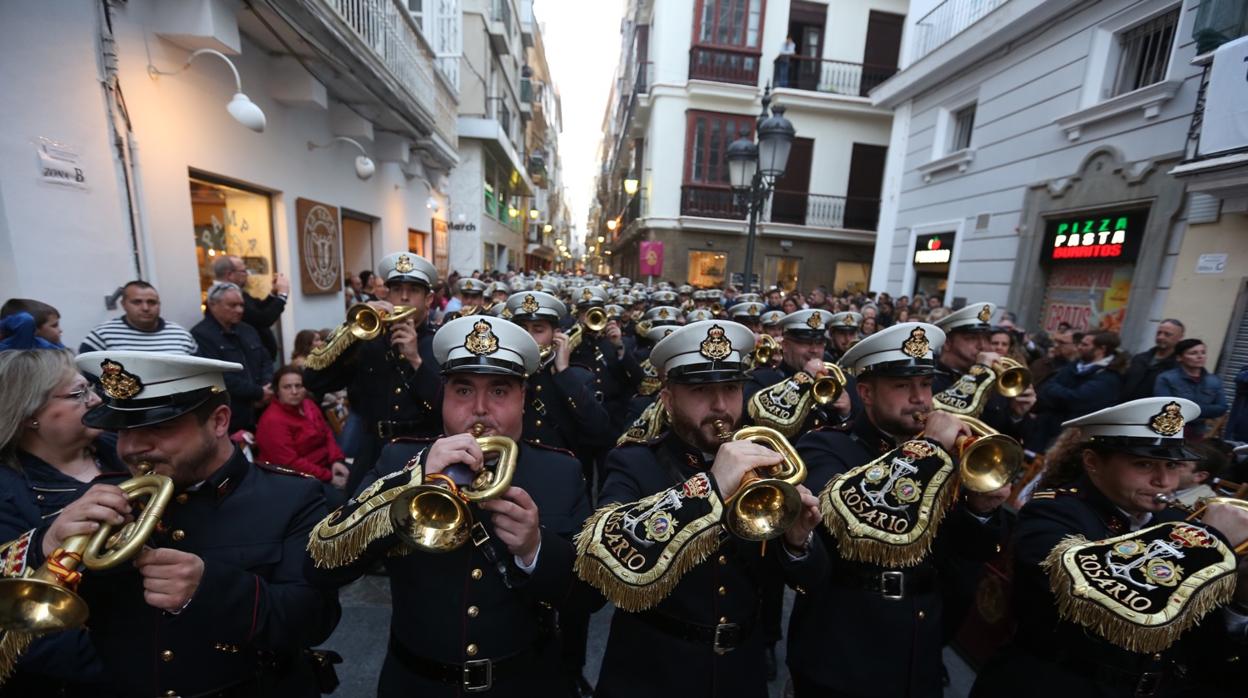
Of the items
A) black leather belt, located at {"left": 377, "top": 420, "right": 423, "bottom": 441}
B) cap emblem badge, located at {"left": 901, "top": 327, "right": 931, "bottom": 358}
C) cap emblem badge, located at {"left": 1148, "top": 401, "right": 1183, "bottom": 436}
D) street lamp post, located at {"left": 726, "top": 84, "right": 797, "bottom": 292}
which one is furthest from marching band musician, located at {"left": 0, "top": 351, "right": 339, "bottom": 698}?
street lamp post, located at {"left": 726, "top": 84, "right": 797, "bottom": 292}

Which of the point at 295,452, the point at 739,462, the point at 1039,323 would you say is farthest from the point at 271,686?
the point at 1039,323

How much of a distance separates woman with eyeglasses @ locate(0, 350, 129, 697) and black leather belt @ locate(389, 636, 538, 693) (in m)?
1.01

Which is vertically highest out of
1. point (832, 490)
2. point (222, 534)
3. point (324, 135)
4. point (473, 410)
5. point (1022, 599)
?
point (324, 135)

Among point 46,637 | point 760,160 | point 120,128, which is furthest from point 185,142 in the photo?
point 760,160

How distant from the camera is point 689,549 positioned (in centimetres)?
170

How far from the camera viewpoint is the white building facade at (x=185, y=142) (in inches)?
171

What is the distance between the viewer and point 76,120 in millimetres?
4602

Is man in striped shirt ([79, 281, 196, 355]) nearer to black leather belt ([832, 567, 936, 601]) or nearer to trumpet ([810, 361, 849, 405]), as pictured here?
trumpet ([810, 361, 849, 405])

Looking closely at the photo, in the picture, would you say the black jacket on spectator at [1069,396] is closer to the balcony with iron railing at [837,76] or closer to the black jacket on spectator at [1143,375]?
the black jacket on spectator at [1143,375]

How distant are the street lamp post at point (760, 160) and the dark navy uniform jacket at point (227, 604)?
7275 millimetres

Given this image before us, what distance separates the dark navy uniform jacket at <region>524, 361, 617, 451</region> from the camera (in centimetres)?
421

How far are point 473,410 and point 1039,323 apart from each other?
39.7 feet

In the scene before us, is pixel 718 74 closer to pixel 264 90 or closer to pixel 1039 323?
pixel 1039 323

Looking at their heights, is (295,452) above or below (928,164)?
below
